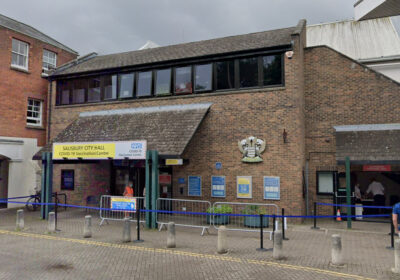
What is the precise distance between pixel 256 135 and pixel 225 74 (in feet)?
9.59

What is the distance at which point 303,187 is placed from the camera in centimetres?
1334

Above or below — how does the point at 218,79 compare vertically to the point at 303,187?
above

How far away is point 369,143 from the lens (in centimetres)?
1259

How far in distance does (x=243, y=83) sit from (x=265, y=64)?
45.4 inches

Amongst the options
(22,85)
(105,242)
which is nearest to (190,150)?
(105,242)

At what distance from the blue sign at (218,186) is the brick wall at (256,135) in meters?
0.17

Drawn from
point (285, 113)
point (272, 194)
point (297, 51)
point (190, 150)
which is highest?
point (297, 51)

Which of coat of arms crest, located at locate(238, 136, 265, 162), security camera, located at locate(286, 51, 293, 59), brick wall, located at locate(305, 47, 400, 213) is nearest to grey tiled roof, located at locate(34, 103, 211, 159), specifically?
coat of arms crest, located at locate(238, 136, 265, 162)

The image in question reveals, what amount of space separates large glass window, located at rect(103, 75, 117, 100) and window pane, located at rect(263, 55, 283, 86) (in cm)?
733

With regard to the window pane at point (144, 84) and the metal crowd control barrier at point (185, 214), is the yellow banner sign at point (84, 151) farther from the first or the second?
the window pane at point (144, 84)

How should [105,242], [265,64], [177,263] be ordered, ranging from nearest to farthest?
[177,263], [105,242], [265,64]

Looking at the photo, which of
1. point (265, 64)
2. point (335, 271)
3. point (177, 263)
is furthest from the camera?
point (265, 64)

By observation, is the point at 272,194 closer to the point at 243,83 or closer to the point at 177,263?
the point at 243,83

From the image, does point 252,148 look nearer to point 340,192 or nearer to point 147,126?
point 340,192
